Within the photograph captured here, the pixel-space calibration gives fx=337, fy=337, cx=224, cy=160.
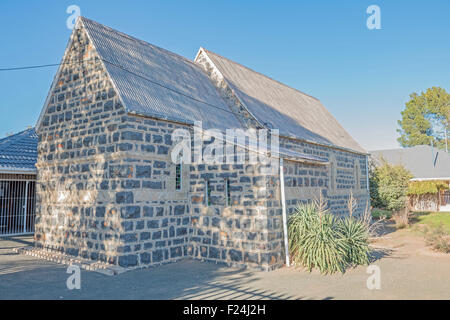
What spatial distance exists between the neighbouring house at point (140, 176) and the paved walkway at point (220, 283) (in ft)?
2.47

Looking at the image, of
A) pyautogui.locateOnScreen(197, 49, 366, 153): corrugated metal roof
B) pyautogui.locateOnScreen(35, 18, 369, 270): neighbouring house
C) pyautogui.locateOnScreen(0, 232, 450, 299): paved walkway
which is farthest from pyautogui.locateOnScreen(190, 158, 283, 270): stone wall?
pyautogui.locateOnScreen(197, 49, 366, 153): corrugated metal roof

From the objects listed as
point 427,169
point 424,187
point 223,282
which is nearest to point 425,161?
point 427,169

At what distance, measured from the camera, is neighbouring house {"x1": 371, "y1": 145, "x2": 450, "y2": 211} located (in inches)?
1092

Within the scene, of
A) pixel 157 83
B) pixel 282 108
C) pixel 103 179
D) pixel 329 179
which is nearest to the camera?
pixel 103 179

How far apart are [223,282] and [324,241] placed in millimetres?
2877

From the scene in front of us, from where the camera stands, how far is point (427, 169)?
101ft

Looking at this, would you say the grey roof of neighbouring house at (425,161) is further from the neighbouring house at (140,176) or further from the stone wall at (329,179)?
the neighbouring house at (140,176)

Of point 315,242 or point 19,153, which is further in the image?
point 19,153

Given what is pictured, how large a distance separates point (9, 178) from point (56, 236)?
6.51 meters

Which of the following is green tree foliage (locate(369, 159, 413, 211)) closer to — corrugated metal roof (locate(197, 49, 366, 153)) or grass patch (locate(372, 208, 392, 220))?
grass patch (locate(372, 208, 392, 220))

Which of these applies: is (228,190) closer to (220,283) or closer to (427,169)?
(220,283)

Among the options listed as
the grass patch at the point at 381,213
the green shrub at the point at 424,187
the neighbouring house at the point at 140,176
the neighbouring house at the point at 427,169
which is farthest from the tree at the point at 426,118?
the neighbouring house at the point at 140,176

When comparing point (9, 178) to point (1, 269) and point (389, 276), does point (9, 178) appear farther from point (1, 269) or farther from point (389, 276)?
point (389, 276)

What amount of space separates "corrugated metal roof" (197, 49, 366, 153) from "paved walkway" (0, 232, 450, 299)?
6.48 metres
